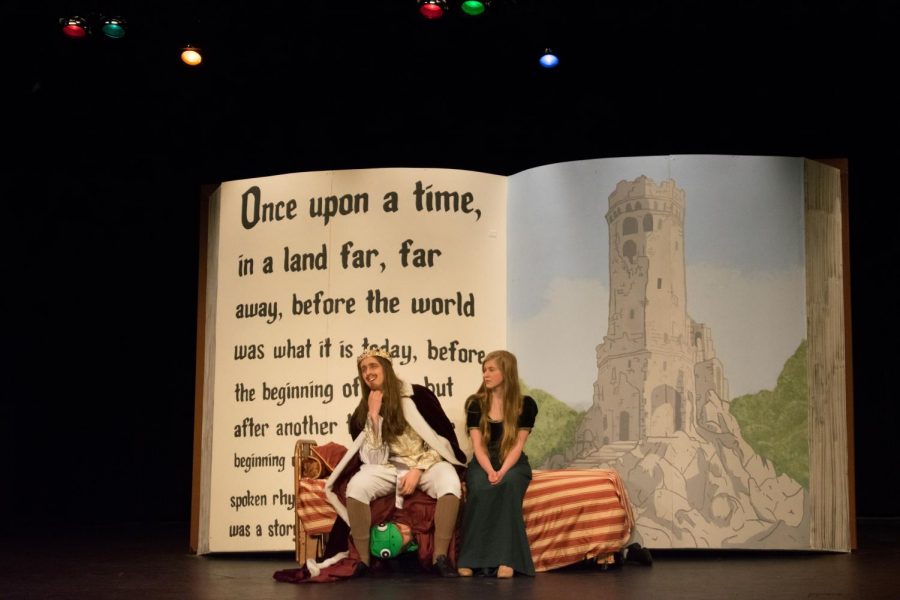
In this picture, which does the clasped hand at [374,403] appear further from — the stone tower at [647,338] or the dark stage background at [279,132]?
the dark stage background at [279,132]

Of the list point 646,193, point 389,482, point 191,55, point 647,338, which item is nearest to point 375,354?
point 389,482

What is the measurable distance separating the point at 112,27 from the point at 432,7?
2071 millimetres

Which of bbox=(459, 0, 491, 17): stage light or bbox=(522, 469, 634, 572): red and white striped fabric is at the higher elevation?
bbox=(459, 0, 491, 17): stage light

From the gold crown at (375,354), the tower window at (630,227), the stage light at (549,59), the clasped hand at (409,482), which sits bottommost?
the clasped hand at (409,482)

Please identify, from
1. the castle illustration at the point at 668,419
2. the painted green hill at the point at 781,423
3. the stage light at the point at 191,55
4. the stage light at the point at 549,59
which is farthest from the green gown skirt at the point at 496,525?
the stage light at the point at 191,55

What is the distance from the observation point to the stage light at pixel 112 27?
24.0 feet

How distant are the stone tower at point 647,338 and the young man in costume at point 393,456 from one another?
2.97 feet

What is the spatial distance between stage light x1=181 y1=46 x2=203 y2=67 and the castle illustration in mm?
2990

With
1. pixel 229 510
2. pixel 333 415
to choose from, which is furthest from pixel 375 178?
pixel 229 510

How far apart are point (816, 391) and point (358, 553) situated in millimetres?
2698

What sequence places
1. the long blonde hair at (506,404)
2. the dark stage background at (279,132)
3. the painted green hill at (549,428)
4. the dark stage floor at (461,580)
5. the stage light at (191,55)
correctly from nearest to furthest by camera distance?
the dark stage floor at (461,580)
the long blonde hair at (506,404)
the painted green hill at (549,428)
the stage light at (191,55)
the dark stage background at (279,132)

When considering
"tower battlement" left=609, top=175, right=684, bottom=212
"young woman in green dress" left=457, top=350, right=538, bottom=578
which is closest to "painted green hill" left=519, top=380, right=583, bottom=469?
"young woman in green dress" left=457, top=350, right=538, bottom=578

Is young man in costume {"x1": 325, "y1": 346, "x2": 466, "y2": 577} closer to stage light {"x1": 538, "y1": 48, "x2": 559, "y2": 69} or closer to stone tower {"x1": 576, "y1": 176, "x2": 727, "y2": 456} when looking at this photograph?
stone tower {"x1": 576, "y1": 176, "x2": 727, "y2": 456}

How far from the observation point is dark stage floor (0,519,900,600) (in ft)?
16.2
